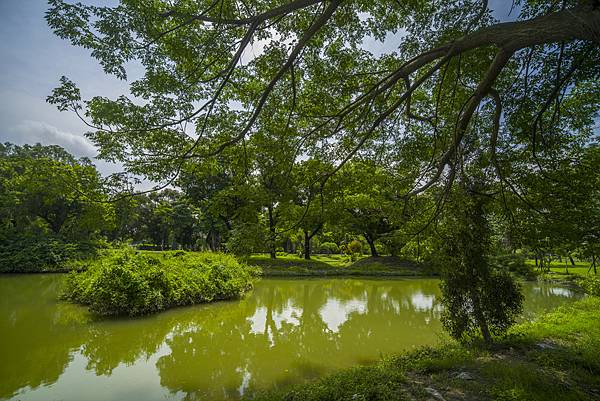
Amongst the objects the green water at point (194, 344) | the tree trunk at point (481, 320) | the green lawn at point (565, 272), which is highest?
the tree trunk at point (481, 320)

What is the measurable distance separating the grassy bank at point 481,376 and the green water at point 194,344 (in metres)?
1.42

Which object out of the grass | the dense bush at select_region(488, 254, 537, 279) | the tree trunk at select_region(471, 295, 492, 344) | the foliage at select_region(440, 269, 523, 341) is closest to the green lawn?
the grass

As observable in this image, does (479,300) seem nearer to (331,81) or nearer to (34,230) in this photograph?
(331,81)

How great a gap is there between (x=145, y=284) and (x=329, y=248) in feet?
119

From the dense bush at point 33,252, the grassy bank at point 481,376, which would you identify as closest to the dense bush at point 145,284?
the grassy bank at point 481,376

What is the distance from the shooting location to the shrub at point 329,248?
42.1 m

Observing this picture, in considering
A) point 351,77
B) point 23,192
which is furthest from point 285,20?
point 23,192

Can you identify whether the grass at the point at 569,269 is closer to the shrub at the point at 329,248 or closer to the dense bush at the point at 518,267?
the dense bush at the point at 518,267

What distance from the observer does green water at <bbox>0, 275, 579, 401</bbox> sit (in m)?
4.99

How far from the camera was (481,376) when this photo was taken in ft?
13.2

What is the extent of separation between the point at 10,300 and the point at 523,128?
1502 centimetres

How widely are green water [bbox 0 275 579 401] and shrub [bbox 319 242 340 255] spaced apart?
29.4 m

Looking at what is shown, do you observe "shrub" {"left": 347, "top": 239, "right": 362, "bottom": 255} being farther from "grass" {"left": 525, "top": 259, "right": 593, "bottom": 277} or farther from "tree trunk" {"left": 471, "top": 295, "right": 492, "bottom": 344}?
"tree trunk" {"left": 471, "top": 295, "right": 492, "bottom": 344}

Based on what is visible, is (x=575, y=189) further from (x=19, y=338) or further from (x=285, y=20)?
(x=19, y=338)
